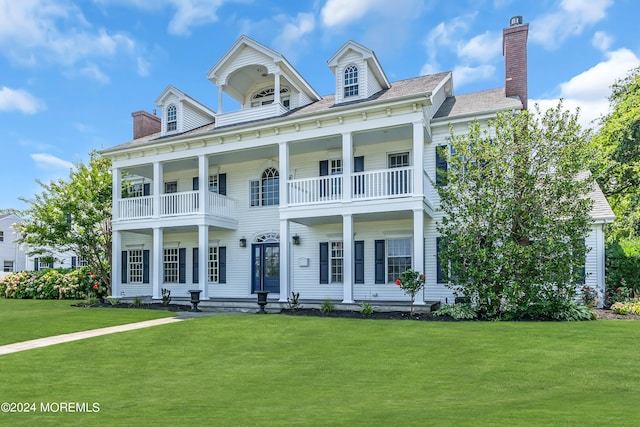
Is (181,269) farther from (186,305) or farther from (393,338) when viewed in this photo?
(393,338)

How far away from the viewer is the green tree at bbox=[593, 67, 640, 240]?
24.3 meters

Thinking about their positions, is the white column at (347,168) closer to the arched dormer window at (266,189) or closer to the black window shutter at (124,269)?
the arched dormer window at (266,189)

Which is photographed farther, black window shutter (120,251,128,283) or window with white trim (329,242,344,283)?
black window shutter (120,251,128,283)

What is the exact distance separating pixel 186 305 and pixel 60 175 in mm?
11076

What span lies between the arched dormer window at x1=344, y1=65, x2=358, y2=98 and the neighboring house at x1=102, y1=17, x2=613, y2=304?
0.13 feet

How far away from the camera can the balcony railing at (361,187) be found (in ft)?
48.0

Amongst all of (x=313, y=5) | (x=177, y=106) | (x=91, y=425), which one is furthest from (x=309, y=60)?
(x=91, y=425)

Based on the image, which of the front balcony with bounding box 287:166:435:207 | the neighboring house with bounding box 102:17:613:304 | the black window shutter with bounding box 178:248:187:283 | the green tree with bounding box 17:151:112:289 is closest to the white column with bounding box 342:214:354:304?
the neighboring house with bounding box 102:17:613:304

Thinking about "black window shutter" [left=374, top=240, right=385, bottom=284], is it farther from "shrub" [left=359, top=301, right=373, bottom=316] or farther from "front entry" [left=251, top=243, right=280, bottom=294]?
"front entry" [left=251, top=243, right=280, bottom=294]

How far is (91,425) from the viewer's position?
494 cm

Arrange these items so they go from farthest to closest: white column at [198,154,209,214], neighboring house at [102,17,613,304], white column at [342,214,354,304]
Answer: white column at [198,154,209,214] → neighboring house at [102,17,613,304] → white column at [342,214,354,304]

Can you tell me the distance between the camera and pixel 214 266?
1978cm

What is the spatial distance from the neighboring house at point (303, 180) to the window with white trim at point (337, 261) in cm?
5

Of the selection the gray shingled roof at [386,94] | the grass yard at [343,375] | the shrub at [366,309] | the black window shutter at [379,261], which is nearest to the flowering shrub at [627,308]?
the grass yard at [343,375]
